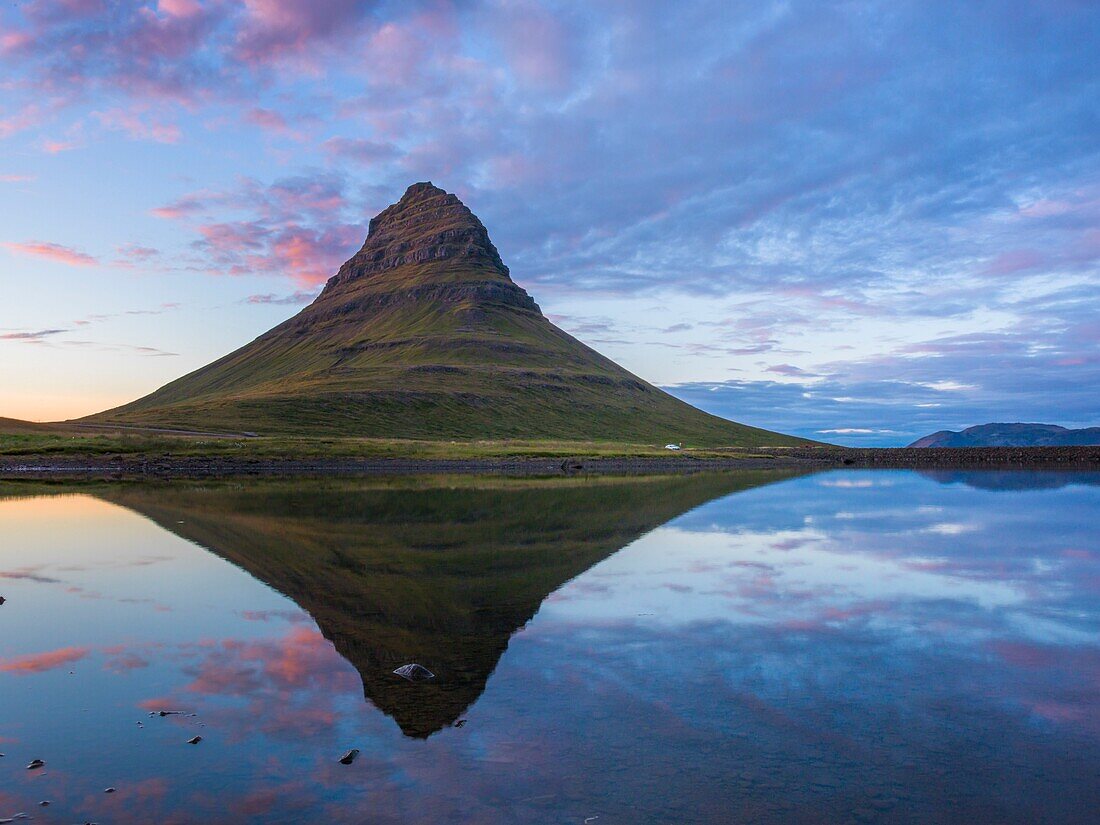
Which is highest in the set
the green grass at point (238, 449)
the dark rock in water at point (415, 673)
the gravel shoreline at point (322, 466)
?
the green grass at point (238, 449)

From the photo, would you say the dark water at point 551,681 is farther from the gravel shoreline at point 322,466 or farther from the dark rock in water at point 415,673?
the gravel shoreline at point 322,466

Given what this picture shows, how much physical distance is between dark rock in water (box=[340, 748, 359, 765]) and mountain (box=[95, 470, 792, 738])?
1.14m

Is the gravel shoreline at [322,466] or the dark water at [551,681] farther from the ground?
the gravel shoreline at [322,466]

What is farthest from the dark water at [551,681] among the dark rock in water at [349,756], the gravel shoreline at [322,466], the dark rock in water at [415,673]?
the gravel shoreline at [322,466]

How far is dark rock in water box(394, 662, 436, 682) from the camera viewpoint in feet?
49.7

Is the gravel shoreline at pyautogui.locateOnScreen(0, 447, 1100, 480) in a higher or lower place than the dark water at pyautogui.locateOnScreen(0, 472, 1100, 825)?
higher

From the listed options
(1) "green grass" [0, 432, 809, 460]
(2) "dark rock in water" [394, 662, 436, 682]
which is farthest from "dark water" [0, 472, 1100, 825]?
(1) "green grass" [0, 432, 809, 460]

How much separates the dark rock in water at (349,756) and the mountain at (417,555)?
1.14 meters

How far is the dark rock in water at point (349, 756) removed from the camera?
11289 mm

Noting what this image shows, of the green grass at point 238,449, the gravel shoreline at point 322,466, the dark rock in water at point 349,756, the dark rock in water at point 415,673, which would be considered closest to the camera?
the dark rock in water at point 349,756

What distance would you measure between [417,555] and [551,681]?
17316 millimetres

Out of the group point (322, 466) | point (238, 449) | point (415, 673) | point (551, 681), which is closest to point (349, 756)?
point (415, 673)

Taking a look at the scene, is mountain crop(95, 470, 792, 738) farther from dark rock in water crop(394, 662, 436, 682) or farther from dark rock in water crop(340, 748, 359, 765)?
dark rock in water crop(340, 748, 359, 765)

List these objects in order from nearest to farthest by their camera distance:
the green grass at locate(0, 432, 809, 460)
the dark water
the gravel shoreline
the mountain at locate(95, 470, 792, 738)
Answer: the dark water
the mountain at locate(95, 470, 792, 738)
the gravel shoreline
the green grass at locate(0, 432, 809, 460)
